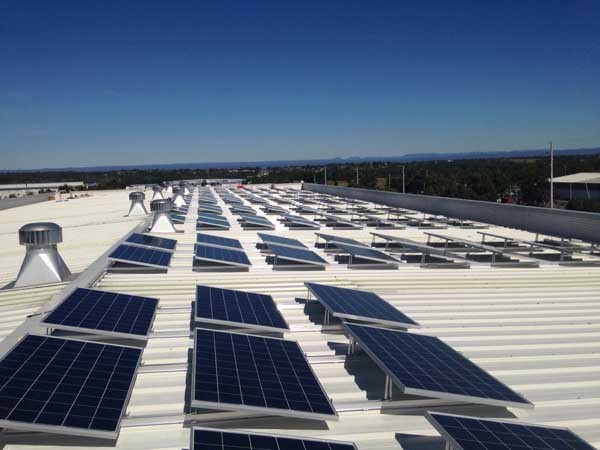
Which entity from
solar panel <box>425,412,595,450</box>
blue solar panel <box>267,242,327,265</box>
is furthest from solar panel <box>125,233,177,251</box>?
solar panel <box>425,412,595,450</box>

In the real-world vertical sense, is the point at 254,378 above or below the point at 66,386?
below

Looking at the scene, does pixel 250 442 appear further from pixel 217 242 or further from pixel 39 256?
pixel 217 242

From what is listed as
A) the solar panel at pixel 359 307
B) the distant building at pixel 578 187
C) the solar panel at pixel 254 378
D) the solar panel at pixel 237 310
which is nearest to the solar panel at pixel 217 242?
the solar panel at pixel 237 310

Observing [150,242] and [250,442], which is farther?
[150,242]

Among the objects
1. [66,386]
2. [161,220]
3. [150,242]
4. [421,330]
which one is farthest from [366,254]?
[66,386]

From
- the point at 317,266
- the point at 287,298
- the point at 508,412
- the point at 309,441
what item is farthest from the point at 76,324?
the point at 317,266

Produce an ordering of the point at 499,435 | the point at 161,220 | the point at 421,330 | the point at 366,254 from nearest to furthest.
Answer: the point at 499,435
the point at 421,330
the point at 366,254
the point at 161,220
